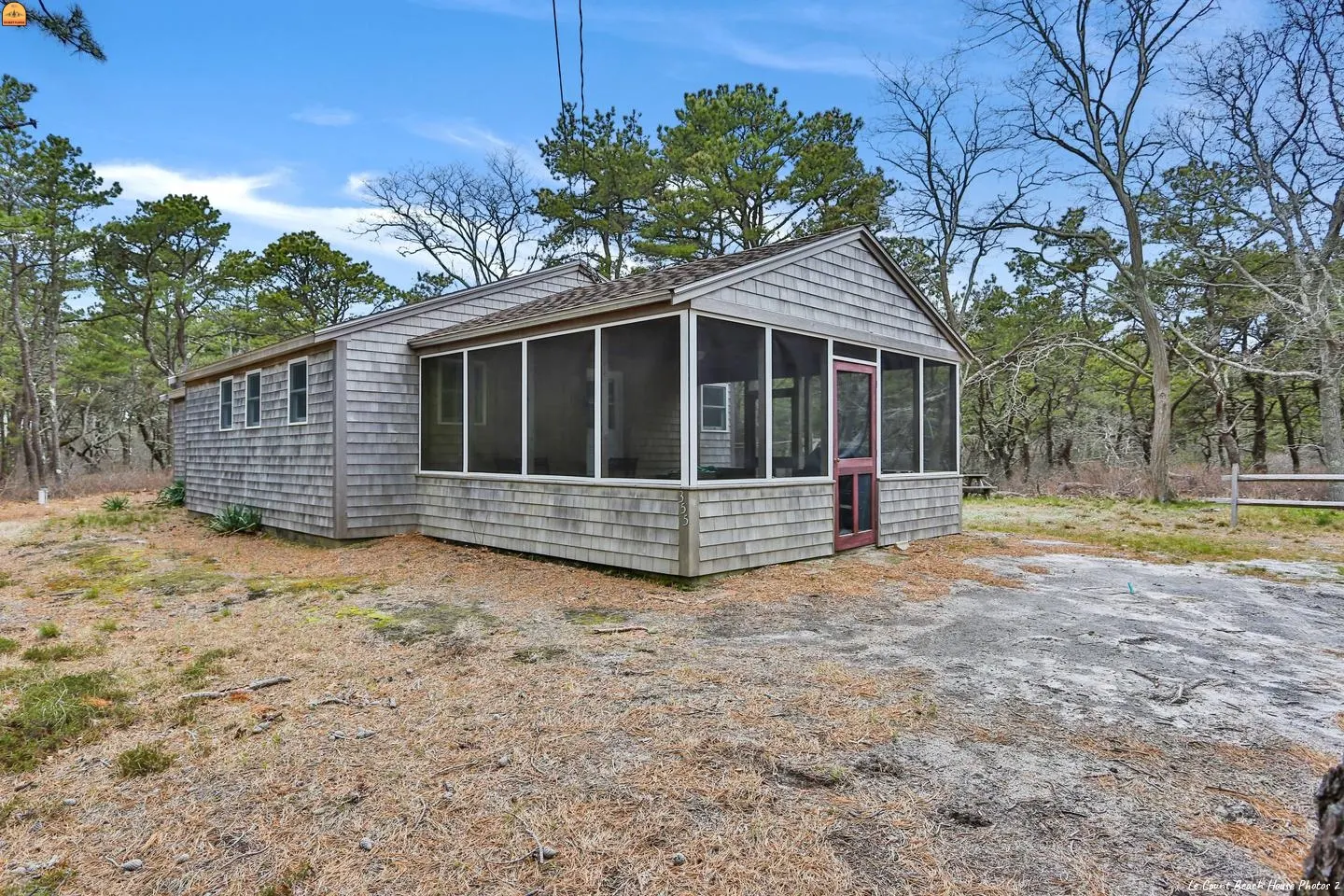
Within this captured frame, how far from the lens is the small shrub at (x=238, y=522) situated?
10.4m

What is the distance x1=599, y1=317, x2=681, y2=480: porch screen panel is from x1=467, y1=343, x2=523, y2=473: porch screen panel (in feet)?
4.81

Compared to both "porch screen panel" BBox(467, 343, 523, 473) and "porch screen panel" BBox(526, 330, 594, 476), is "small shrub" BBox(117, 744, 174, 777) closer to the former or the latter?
"porch screen panel" BBox(526, 330, 594, 476)

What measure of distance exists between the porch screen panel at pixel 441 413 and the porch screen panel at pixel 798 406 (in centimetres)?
412

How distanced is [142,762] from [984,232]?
1883 centimetres

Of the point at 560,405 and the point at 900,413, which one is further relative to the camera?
the point at 900,413

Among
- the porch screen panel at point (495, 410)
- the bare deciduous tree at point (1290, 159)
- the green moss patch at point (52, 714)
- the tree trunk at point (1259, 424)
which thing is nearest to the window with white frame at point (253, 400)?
the porch screen panel at point (495, 410)

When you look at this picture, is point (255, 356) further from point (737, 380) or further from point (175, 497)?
point (737, 380)

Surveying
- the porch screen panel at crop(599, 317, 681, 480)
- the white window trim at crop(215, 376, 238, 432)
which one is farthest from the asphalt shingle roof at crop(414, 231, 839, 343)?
the white window trim at crop(215, 376, 238, 432)

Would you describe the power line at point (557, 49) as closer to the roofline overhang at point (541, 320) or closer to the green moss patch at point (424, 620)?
the roofline overhang at point (541, 320)

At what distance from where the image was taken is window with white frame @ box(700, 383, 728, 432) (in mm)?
8445

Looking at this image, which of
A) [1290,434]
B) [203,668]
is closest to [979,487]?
[1290,434]

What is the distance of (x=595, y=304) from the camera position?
654 cm

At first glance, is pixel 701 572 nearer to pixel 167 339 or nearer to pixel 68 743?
pixel 68 743

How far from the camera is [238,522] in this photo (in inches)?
408
